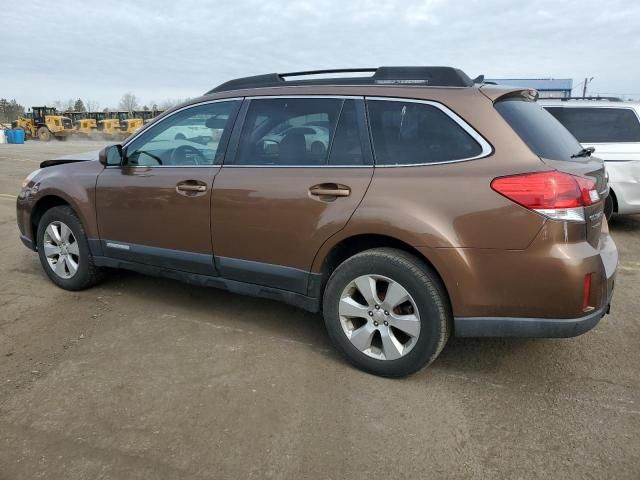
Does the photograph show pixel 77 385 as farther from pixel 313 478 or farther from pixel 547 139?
pixel 547 139

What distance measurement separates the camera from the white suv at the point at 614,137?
6.83 m

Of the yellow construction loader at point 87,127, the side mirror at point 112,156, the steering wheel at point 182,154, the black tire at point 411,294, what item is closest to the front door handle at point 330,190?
the black tire at point 411,294

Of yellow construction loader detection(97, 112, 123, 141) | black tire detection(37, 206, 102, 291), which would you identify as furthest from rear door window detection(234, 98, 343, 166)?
yellow construction loader detection(97, 112, 123, 141)

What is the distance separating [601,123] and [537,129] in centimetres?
495

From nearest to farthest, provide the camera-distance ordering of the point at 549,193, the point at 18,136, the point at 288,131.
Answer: the point at 549,193, the point at 288,131, the point at 18,136

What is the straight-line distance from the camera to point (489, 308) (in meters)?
2.80

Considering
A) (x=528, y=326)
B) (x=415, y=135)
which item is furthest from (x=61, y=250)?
(x=528, y=326)

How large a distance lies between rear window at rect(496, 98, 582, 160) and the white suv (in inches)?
163

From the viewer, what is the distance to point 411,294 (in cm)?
292

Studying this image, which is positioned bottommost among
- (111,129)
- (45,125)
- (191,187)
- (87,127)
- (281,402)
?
(281,402)

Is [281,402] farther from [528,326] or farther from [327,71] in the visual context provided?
[327,71]

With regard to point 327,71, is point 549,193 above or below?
below

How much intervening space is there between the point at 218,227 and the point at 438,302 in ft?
5.25

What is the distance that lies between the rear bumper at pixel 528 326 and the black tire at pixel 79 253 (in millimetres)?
3195
